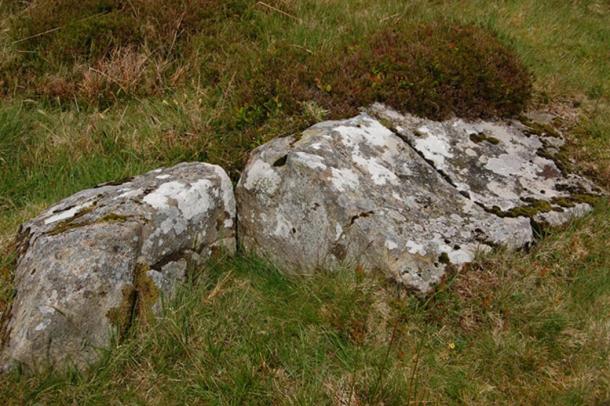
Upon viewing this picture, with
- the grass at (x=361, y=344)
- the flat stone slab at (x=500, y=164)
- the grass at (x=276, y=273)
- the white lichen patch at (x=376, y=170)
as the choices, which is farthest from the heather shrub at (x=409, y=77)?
the grass at (x=361, y=344)

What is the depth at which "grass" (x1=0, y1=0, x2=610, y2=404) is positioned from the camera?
10.8 feet

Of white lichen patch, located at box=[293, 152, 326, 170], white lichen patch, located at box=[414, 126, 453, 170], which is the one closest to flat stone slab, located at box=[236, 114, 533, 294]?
white lichen patch, located at box=[293, 152, 326, 170]

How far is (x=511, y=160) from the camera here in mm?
5109

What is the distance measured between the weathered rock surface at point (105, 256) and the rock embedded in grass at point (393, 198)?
0.46 m

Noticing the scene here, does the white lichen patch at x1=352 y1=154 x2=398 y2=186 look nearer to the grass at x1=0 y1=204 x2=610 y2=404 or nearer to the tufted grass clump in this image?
the grass at x1=0 y1=204 x2=610 y2=404

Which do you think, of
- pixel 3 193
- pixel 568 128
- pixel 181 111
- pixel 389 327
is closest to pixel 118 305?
pixel 389 327

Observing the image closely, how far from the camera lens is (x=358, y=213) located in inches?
163

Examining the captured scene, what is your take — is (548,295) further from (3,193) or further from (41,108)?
(41,108)

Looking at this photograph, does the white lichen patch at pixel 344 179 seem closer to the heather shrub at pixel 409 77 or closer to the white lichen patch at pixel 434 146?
the white lichen patch at pixel 434 146

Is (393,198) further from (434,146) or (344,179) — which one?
(434,146)

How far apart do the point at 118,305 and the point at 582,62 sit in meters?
6.98

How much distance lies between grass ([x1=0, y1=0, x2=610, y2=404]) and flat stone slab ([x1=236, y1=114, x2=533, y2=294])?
170 mm

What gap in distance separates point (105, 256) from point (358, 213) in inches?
71.7

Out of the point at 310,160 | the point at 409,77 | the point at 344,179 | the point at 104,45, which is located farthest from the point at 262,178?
the point at 104,45
